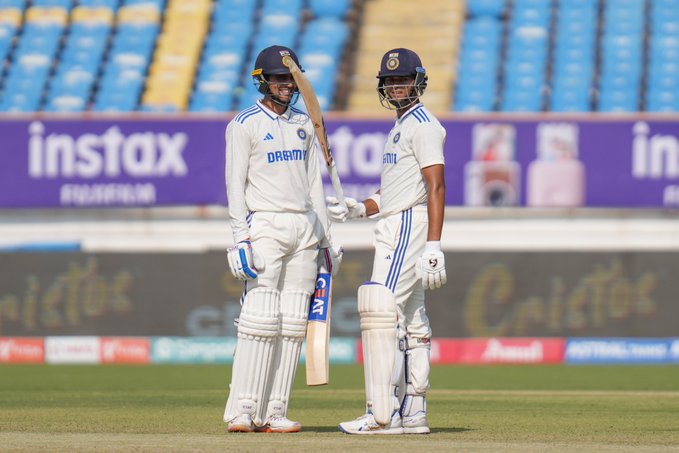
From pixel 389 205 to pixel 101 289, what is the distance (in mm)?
10874

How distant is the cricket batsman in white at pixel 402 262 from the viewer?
6723 mm

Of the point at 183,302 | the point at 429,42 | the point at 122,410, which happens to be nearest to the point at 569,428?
the point at 122,410

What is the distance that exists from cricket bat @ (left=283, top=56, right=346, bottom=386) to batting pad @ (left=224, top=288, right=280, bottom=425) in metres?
0.23

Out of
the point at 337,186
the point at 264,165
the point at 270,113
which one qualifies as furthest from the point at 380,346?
the point at 270,113

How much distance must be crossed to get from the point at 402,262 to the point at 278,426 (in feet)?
3.29

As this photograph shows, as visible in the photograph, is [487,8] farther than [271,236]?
Yes

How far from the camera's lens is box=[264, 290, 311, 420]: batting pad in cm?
692

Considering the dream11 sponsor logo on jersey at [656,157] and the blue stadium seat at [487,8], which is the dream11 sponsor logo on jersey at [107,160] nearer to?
the blue stadium seat at [487,8]

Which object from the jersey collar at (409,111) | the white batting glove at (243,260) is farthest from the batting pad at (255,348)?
the jersey collar at (409,111)

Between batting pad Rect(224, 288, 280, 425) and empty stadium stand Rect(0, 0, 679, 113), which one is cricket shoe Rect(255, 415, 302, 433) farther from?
empty stadium stand Rect(0, 0, 679, 113)

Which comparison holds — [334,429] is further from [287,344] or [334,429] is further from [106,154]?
[106,154]

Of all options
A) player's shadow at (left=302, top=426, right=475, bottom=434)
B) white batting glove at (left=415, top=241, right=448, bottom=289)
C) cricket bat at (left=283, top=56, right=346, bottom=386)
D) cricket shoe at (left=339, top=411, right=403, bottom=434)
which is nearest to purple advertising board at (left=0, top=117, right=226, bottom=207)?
player's shadow at (left=302, top=426, right=475, bottom=434)

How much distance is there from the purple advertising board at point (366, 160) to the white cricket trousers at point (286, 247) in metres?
10.7

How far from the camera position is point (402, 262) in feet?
22.2
